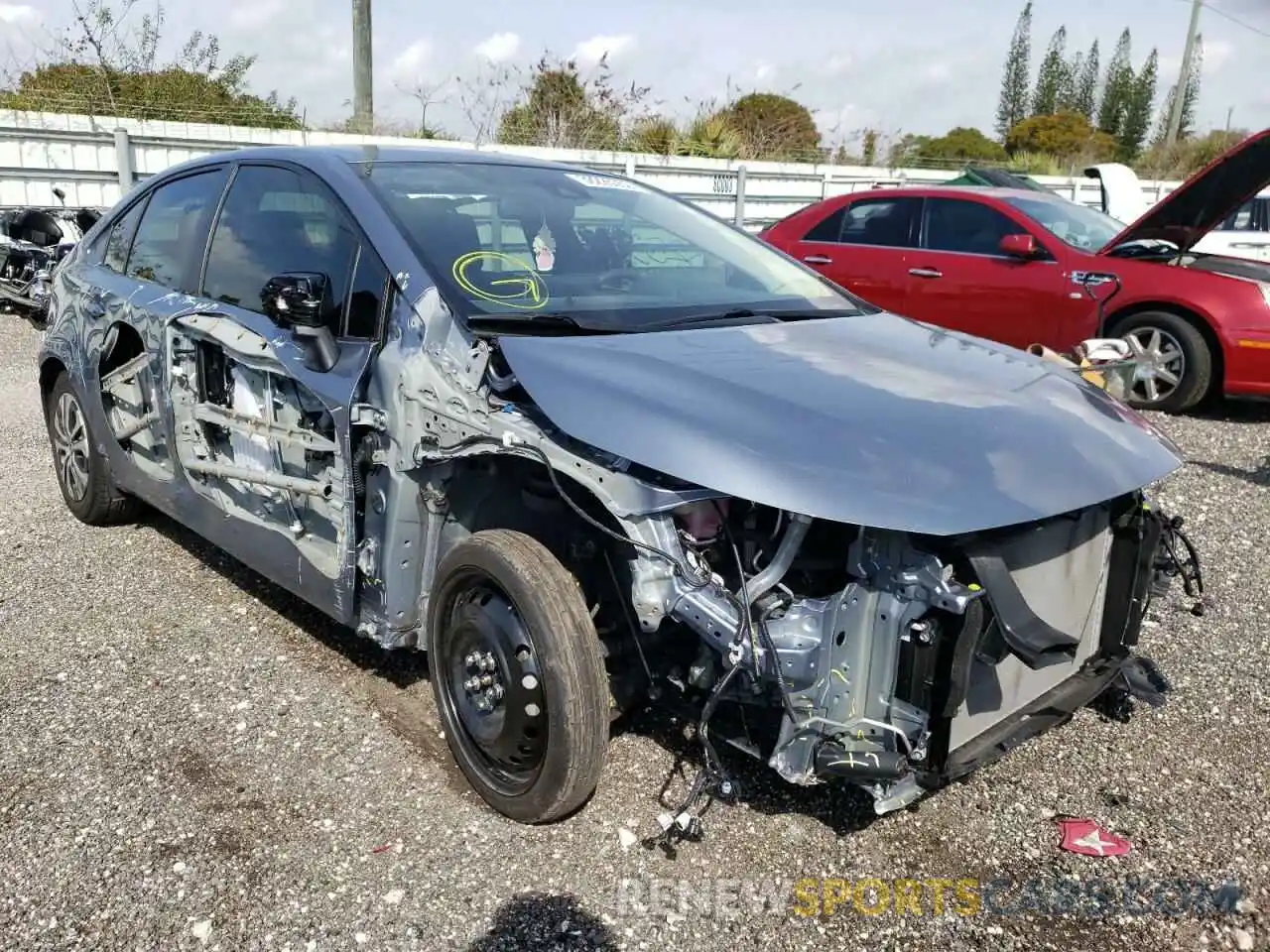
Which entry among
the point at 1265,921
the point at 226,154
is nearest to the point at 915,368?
the point at 1265,921

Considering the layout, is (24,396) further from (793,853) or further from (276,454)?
(793,853)

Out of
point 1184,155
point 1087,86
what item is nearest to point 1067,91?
point 1087,86

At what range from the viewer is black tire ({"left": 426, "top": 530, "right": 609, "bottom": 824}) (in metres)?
2.53

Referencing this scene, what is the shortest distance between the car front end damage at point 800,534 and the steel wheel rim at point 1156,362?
189 inches

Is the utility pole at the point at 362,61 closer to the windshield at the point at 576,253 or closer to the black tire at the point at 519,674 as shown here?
the windshield at the point at 576,253

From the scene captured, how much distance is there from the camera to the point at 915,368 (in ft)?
9.35

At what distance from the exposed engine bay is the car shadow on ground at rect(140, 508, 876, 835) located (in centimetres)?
777

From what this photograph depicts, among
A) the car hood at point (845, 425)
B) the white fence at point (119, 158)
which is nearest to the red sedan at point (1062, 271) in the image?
the white fence at point (119, 158)

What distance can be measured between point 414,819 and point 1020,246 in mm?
6367

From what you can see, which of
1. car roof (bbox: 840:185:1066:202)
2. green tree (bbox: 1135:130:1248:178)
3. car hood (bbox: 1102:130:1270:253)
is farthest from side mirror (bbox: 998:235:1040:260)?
green tree (bbox: 1135:130:1248:178)

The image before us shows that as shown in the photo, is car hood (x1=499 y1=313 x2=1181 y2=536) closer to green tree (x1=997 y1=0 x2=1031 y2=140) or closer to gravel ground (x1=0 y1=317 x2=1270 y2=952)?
gravel ground (x1=0 y1=317 x2=1270 y2=952)

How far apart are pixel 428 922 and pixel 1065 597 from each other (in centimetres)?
177

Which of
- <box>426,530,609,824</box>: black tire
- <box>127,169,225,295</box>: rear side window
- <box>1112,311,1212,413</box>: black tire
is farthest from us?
<box>1112,311,1212,413</box>: black tire

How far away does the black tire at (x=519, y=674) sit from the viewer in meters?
2.53
